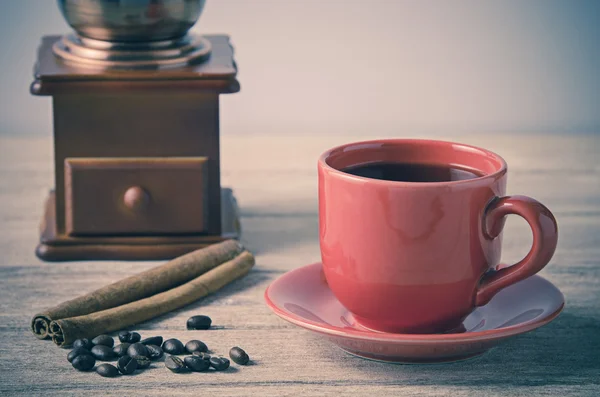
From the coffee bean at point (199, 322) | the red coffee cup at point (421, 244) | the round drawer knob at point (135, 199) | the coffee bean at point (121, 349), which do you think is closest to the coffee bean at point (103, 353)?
the coffee bean at point (121, 349)

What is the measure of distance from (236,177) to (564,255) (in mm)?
578

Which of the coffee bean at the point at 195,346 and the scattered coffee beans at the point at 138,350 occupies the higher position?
the scattered coffee beans at the point at 138,350

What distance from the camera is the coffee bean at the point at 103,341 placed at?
917 millimetres

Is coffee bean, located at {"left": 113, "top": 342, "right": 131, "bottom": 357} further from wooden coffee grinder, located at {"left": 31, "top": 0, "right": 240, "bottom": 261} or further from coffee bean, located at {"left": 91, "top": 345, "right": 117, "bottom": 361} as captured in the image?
wooden coffee grinder, located at {"left": 31, "top": 0, "right": 240, "bottom": 261}

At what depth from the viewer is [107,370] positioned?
859 mm

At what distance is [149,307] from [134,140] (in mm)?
287

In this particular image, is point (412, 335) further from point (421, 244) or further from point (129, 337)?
point (129, 337)

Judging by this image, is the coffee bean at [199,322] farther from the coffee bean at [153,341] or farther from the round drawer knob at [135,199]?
the round drawer knob at [135,199]

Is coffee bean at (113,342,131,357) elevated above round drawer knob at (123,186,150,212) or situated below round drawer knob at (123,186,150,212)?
below

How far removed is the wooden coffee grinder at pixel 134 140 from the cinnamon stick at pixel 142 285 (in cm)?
10

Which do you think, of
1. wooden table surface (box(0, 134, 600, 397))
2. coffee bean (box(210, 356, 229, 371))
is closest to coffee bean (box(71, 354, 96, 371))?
wooden table surface (box(0, 134, 600, 397))

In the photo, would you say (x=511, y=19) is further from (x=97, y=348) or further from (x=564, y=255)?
(x=97, y=348)

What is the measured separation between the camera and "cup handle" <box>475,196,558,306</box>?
83 cm

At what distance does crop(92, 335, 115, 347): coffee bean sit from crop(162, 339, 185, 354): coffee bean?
5 cm
